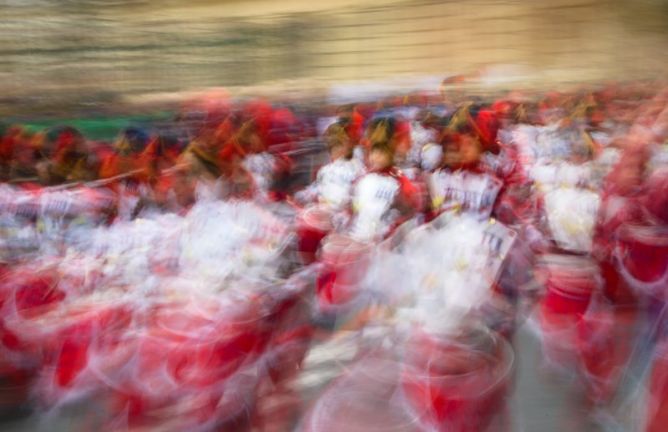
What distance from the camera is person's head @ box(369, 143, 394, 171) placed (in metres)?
5.59

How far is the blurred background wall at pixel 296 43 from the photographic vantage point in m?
12.6

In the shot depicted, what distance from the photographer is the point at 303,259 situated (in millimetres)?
4668

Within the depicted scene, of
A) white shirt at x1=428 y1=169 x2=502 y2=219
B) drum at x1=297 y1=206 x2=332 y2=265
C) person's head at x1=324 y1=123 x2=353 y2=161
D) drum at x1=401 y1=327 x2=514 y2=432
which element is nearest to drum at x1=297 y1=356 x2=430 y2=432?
drum at x1=401 y1=327 x2=514 y2=432

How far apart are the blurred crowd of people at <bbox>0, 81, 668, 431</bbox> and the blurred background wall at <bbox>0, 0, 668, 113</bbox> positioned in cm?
582

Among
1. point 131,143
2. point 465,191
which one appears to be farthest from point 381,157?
point 131,143

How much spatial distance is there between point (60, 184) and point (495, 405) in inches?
131

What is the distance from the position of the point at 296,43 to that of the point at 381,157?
26.9 feet

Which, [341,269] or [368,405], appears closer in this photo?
[368,405]

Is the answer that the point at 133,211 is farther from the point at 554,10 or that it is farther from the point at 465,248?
the point at 554,10

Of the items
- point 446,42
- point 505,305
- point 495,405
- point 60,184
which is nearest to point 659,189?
point 505,305

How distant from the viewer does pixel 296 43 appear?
13.4 m

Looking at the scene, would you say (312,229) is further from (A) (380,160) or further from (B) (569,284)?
(B) (569,284)

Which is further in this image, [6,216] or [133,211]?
[6,216]

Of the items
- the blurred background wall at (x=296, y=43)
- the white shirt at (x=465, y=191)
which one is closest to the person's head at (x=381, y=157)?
the white shirt at (x=465, y=191)
